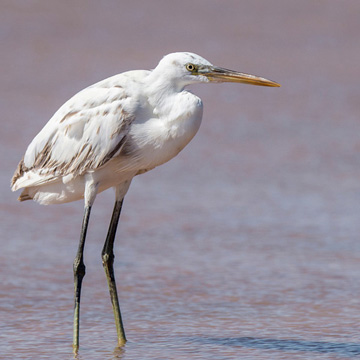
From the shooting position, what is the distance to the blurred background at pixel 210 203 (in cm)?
654

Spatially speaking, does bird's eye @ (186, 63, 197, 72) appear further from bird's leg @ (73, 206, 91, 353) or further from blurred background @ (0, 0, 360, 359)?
blurred background @ (0, 0, 360, 359)

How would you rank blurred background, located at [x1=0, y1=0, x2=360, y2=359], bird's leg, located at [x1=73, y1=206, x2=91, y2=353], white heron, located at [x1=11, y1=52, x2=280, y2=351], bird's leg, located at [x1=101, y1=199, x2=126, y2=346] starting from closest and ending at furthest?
white heron, located at [x1=11, y1=52, x2=280, y2=351], bird's leg, located at [x1=73, y1=206, x2=91, y2=353], bird's leg, located at [x1=101, y1=199, x2=126, y2=346], blurred background, located at [x1=0, y1=0, x2=360, y2=359]

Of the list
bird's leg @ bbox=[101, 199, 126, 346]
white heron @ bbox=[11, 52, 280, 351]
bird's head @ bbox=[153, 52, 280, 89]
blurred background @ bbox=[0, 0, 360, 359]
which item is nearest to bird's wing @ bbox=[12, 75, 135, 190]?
white heron @ bbox=[11, 52, 280, 351]

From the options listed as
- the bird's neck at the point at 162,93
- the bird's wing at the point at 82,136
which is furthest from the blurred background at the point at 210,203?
the bird's neck at the point at 162,93

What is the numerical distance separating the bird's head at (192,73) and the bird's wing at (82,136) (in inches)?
11.2

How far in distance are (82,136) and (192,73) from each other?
78 cm

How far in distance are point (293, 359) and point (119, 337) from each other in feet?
3.54

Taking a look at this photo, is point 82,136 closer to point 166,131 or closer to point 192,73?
point 166,131

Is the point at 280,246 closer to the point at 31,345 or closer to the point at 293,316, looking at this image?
the point at 293,316

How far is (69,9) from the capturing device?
66.2 ft

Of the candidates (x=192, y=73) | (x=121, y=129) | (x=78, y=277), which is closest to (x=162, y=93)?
(x=192, y=73)

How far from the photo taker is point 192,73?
5945 mm

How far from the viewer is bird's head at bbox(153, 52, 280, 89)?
593cm

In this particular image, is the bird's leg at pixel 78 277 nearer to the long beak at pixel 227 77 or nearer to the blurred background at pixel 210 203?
the blurred background at pixel 210 203
